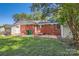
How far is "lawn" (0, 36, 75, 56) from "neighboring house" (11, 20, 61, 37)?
8 cm

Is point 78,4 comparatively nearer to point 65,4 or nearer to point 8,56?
point 65,4

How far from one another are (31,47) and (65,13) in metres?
0.57

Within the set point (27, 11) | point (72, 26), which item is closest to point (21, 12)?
point (27, 11)

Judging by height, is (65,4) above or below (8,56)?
above

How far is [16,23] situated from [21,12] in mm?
143

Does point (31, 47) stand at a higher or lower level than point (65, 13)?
lower

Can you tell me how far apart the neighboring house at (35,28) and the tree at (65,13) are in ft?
0.32

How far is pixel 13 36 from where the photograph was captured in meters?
8.77

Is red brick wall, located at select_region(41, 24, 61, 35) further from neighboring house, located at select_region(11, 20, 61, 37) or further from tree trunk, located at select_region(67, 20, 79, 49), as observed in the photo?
tree trunk, located at select_region(67, 20, 79, 49)

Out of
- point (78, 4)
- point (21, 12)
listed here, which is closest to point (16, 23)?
point (21, 12)

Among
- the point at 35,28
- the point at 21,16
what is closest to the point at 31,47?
the point at 35,28

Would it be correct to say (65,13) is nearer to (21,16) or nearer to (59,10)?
(59,10)

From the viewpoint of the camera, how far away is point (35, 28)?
8766 mm

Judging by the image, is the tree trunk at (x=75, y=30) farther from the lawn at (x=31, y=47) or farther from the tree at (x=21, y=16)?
the tree at (x=21, y=16)
